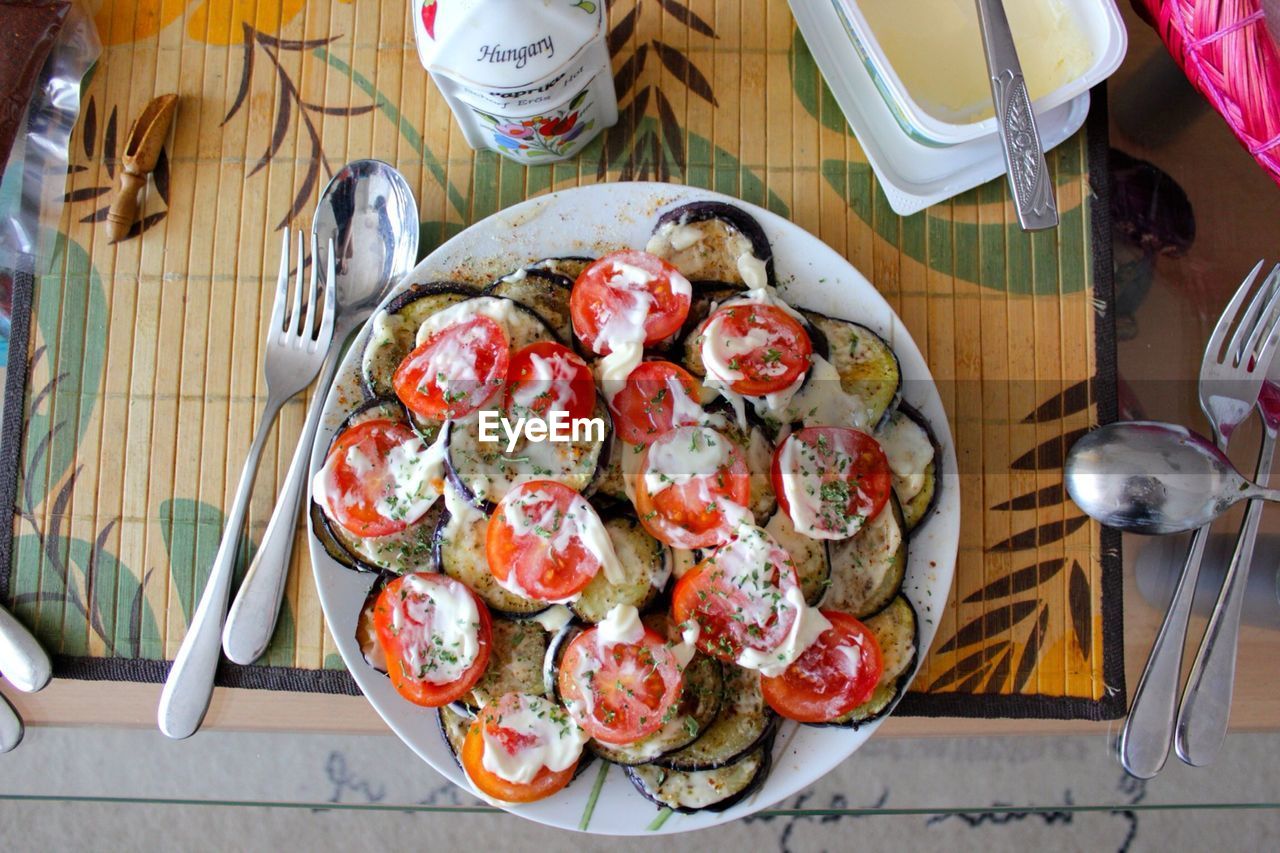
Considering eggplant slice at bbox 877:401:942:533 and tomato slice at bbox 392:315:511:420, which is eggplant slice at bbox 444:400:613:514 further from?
eggplant slice at bbox 877:401:942:533

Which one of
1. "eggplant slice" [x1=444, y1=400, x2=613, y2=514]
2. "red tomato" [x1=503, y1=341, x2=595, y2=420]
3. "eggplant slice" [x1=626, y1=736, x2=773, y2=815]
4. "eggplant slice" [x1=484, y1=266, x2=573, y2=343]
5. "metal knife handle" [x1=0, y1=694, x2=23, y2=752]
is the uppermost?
"eggplant slice" [x1=484, y1=266, x2=573, y2=343]

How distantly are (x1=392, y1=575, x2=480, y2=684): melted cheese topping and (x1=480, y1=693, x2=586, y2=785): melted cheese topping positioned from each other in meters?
0.08

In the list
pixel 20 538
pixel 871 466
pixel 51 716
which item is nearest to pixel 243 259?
pixel 20 538

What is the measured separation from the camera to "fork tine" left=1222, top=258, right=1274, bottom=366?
44.1 inches

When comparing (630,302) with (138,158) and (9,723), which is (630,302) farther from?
(9,723)

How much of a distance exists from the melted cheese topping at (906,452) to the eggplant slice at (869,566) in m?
0.03

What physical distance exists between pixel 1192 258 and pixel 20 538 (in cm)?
166

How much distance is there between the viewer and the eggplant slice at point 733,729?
97cm

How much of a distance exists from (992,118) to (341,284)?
83cm

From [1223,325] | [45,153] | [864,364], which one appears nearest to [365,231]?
[45,153]

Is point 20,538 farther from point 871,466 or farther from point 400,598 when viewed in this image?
point 871,466

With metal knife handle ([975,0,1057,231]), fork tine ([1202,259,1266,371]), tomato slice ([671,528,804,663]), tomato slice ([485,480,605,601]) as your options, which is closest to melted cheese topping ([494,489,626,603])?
tomato slice ([485,480,605,601])

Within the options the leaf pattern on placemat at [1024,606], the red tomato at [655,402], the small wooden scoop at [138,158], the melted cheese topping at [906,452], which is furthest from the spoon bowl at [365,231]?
the leaf pattern on placemat at [1024,606]

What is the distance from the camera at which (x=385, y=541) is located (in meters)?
0.99
